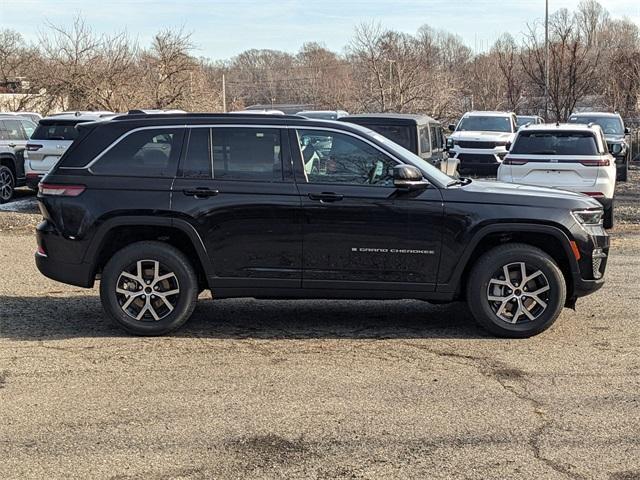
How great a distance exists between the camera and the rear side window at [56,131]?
48.9ft

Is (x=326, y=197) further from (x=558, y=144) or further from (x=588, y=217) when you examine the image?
(x=558, y=144)

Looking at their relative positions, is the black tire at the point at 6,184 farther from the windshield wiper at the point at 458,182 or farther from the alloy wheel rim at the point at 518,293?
the alloy wheel rim at the point at 518,293

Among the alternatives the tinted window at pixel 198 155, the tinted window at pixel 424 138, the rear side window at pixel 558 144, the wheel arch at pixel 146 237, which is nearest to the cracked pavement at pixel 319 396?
the wheel arch at pixel 146 237

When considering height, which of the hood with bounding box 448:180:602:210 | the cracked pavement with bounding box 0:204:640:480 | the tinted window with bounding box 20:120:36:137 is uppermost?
the tinted window with bounding box 20:120:36:137

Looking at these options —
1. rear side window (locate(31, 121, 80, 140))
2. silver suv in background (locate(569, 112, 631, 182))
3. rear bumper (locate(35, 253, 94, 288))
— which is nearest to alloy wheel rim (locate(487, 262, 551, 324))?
rear bumper (locate(35, 253, 94, 288))

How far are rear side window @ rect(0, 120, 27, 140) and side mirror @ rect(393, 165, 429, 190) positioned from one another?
1280 centimetres

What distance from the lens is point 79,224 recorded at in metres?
6.27

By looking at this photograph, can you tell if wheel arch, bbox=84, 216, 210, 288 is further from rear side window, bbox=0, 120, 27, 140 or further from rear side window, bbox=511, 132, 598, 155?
rear side window, bbox=0, 120, 27, 140

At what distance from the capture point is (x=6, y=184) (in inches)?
626

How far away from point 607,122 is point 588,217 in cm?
1868

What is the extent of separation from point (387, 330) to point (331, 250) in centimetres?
92

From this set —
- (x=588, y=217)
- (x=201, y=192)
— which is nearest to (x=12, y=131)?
(x=201, y=192)

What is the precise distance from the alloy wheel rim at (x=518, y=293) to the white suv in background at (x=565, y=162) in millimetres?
5973

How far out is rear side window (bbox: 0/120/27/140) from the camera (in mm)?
16531
